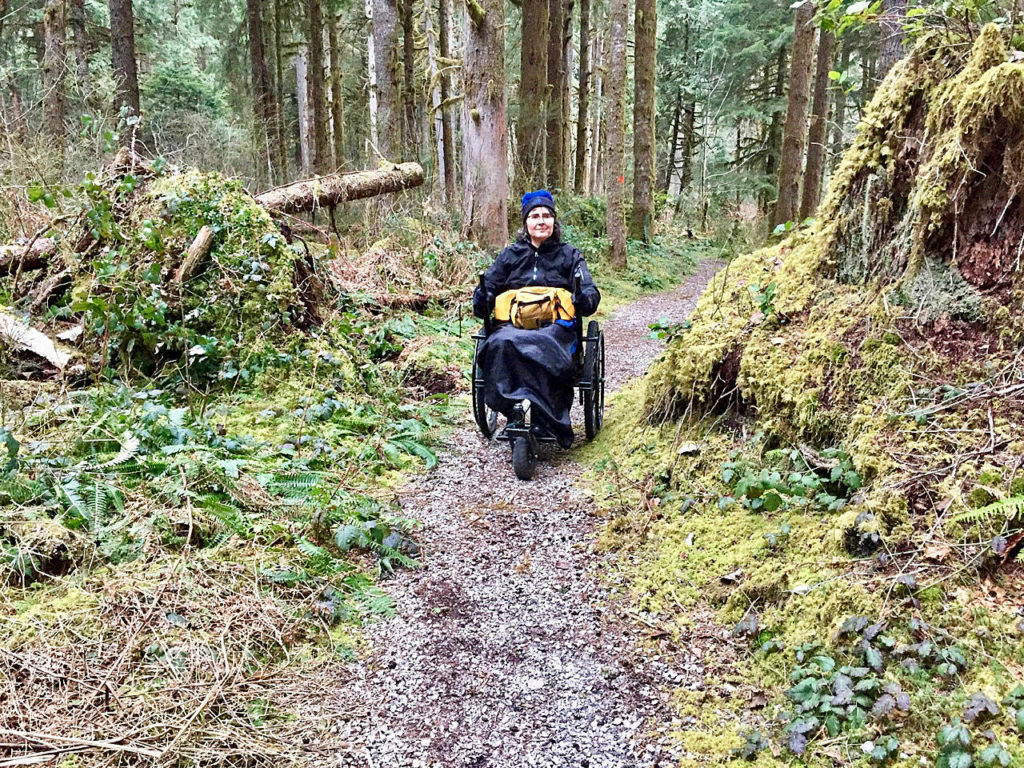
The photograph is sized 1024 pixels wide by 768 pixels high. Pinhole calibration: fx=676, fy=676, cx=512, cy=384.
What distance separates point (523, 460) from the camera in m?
4.53

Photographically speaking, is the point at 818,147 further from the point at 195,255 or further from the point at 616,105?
the point at 195,255

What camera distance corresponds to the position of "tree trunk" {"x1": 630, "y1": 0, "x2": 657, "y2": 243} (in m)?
13.9

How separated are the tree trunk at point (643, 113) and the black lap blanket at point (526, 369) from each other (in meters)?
11.2

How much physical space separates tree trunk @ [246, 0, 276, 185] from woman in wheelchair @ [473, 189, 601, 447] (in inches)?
465

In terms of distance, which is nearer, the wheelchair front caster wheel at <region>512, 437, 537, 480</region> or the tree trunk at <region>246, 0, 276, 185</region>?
the wheelchair front caster wheel at <region>512, 437, 537, 480</region>

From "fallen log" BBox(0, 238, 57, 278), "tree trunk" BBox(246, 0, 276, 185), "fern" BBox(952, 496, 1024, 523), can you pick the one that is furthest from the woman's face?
"tree trunk" BBox(246, 0, 276, 185)

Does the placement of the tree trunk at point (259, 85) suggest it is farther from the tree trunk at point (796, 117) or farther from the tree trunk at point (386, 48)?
the tree trunk at point (796, 117)

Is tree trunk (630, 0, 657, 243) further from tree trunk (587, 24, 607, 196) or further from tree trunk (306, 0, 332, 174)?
tree trunk (587, 24, 607, 196)

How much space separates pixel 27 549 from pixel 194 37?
3133 cm

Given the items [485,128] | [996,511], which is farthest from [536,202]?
[485,128]

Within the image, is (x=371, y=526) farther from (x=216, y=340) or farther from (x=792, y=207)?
(x=792, y=207)

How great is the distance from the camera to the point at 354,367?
5.81 m

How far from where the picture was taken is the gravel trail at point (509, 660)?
7.53ft

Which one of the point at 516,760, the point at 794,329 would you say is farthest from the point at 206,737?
the point at 794,329
